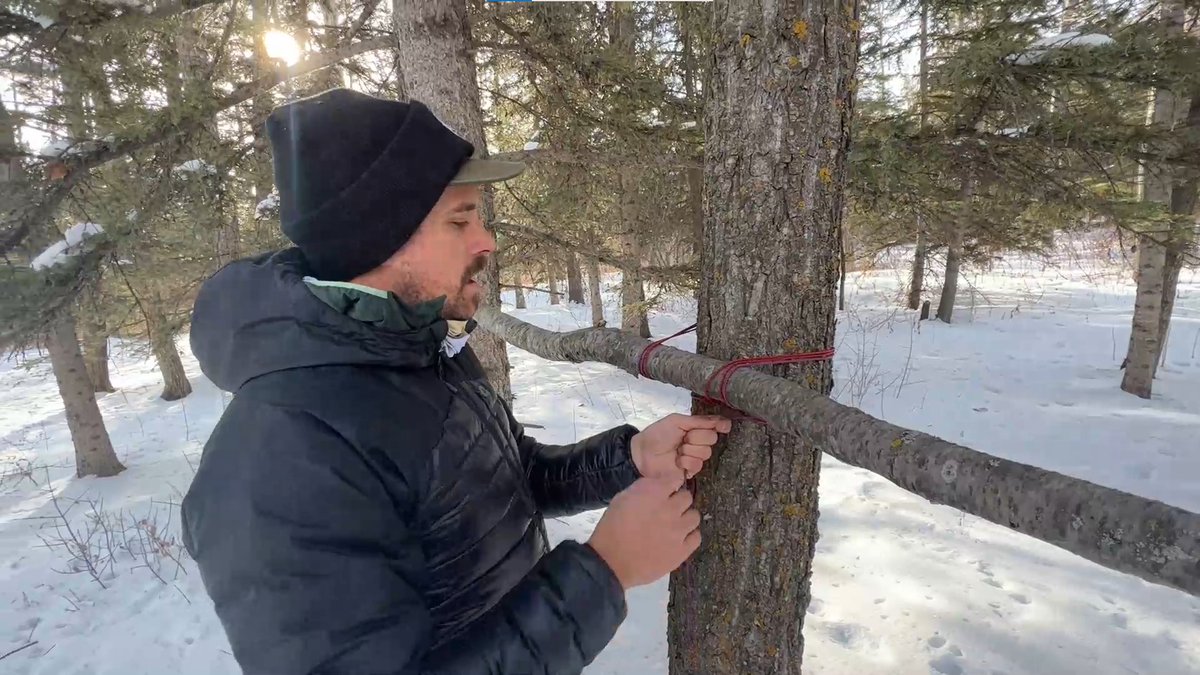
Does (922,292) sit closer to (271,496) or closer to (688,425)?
(688,425)

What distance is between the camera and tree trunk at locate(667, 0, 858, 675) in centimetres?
152

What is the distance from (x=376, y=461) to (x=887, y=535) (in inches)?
163

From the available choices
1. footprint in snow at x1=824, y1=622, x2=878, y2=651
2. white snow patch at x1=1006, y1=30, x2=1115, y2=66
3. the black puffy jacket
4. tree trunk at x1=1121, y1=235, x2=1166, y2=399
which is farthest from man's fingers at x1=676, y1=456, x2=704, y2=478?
tree trunk at x1=1121, y1=235, x2=1166, y2=399

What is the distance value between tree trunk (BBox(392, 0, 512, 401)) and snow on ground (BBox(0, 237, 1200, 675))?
291 centimetres

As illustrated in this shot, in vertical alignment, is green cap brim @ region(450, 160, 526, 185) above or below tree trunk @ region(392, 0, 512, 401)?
below

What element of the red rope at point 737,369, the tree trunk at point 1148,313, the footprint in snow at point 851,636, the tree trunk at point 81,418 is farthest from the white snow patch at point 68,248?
the tree trunk at point 1148,313

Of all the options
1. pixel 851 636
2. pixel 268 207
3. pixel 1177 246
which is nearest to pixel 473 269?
pixel 851 636

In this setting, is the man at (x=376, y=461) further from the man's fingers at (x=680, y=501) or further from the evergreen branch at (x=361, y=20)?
the evergreen branch at (x=361, y=20)

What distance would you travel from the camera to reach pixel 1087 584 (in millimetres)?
3461

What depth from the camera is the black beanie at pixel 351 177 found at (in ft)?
3.71

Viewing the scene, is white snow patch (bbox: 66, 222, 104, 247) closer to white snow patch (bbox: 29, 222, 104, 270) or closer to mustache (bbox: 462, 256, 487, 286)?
white snow patch (bbox: 29, 222, 104, 270)

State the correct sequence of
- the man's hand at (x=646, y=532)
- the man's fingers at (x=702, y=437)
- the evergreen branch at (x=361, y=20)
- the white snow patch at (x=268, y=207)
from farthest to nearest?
the white snow patch at (x=268, y=207) → the evergreen branch at (x=361, y=20) → the man's fingers at (x=702, y=437) → the man's hand at (x=646, y=532)

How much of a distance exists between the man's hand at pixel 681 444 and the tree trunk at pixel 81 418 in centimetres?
871

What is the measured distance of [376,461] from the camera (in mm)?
1038
